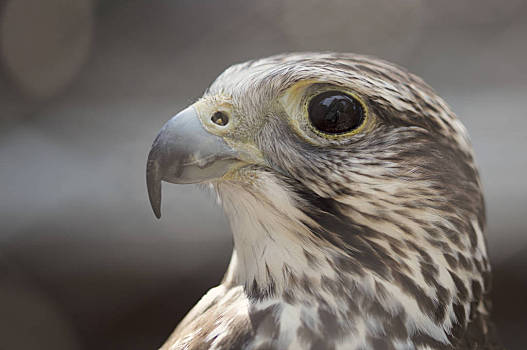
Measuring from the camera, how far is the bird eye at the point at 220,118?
1.26 m

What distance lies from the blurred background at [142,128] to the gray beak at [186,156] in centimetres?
172

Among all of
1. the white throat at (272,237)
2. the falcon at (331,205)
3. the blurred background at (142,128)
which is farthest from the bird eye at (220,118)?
the blurred background at (142,128)

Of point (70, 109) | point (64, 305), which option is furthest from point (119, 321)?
point (70, 109)

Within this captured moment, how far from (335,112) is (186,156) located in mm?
337

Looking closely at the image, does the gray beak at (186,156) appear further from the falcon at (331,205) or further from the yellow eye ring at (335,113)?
the yellow eye ring at (335,113)

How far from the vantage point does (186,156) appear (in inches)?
46.0

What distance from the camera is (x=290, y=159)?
48.9 inches

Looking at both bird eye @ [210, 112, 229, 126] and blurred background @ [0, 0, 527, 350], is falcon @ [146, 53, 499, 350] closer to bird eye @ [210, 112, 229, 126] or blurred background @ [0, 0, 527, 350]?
bird eye @ [210, 112, 229, 126]

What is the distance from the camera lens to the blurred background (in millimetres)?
2961

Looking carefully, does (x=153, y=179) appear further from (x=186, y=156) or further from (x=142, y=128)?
(x=142, y=128)

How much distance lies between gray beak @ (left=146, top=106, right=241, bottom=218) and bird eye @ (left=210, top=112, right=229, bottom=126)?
0.04 m

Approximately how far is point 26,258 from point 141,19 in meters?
1.61

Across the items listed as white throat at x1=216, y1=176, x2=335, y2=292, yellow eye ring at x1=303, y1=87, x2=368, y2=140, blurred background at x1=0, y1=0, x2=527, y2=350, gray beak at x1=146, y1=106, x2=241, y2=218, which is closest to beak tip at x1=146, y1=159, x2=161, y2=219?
gray beak at x1=146, y1=106, x2=241, y2=218

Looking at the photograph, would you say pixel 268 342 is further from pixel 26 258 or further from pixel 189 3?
pixel 189 3
